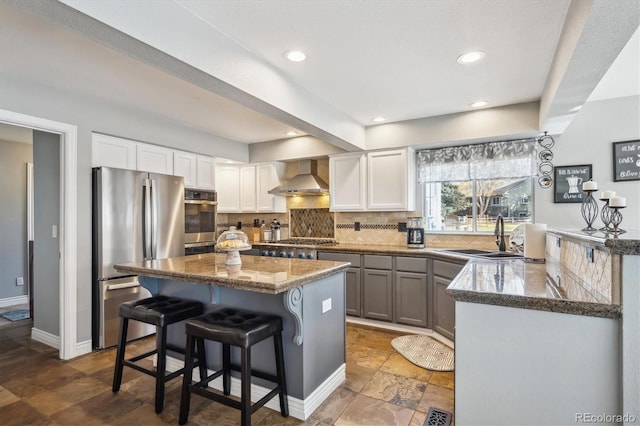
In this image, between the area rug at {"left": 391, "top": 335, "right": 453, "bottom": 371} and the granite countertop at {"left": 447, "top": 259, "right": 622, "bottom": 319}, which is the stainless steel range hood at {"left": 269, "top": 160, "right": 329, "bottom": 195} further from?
the granite countertop at {"left": 447, "top": 259, "right": 622, "bottom": 319}

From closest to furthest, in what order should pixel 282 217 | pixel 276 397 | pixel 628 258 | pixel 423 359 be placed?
pixel 628 258, pixel 276 397, pixel 423 359, pixel 282 217

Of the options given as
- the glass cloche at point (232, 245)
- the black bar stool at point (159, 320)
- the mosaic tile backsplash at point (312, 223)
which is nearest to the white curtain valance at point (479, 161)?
the mosaic tile backsplash at point (312, 223)

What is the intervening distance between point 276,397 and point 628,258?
6.77ft

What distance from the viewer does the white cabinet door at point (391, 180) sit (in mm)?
4117

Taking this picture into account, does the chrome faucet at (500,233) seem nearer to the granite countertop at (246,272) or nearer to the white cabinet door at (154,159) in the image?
the granite countertop at (246,272)

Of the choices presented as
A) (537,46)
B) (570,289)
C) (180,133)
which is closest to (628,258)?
(570,289)

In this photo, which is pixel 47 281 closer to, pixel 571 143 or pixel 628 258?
pixel 628 258

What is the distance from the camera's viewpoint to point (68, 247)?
3.11 m

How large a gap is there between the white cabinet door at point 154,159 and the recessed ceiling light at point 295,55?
90.9 inches

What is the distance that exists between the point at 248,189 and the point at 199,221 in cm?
111

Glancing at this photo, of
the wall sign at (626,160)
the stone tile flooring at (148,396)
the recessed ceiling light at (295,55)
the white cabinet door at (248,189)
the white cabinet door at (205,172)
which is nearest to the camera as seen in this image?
the stone tile flooring at (148,396)

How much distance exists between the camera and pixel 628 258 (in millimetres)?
1273

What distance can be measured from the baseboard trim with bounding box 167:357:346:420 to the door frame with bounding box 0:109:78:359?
1.16 metres

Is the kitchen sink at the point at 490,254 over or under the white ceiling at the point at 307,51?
under
